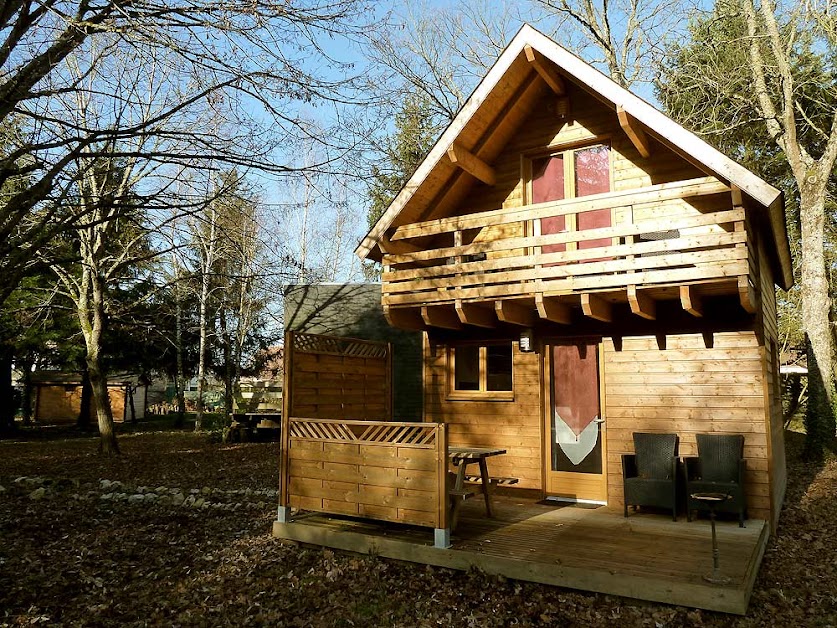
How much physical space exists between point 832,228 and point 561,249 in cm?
1650

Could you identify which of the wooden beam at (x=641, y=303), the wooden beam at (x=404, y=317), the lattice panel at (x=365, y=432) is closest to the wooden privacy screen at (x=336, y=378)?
the lattice panel at (x=365, y=432)

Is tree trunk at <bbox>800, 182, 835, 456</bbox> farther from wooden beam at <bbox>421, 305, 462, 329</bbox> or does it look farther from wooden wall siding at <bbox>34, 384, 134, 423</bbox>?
wooden wall siding at <bbox>34, 384, 134, 423</bbox>

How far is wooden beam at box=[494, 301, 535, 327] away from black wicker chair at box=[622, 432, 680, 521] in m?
2.21

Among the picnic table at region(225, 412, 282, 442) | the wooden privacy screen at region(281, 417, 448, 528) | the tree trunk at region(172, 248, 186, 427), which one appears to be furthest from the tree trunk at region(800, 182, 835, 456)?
the tree trunk at region(172, 248, 186, 427)

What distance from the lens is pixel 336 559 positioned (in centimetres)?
727

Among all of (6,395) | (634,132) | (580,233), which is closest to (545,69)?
(634,132)

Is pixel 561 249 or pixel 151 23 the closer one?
pixel 151 23

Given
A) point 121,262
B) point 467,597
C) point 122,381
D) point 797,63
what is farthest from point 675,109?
point 122,381

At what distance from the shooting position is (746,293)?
7043mm

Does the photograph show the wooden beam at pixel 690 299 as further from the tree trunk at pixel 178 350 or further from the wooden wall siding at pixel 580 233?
the tree trunk at pixel 178 350

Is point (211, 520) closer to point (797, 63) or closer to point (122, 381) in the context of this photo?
point (797, 63)

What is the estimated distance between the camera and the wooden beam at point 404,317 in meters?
9.72

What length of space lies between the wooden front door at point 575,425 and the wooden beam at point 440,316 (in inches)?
60.7

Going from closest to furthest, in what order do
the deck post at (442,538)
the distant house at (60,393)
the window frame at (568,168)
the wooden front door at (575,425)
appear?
the deck post at (442,538)
the wooden front door at (575,425)
the window frame at (568,168)
the distant house at (60,393)
